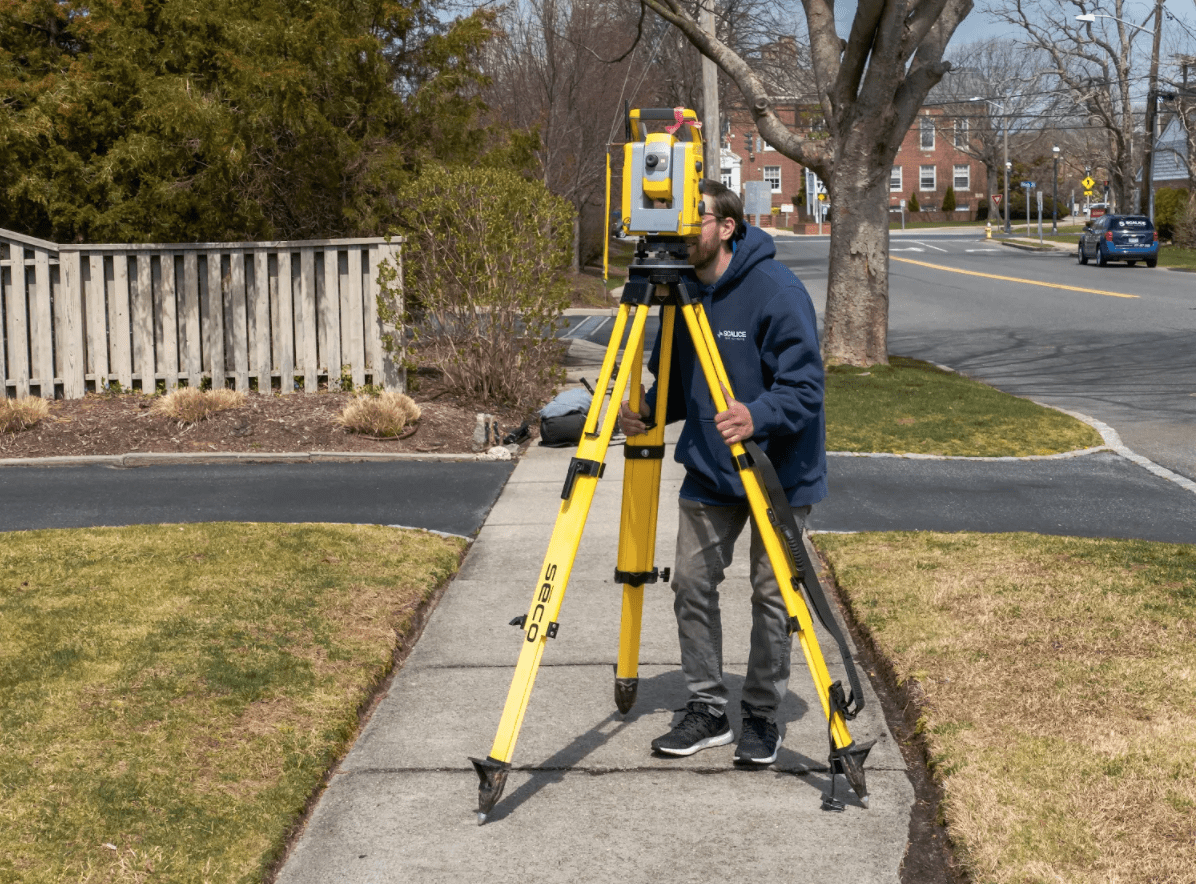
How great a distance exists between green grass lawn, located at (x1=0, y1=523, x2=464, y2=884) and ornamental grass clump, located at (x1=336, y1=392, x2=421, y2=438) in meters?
3.13

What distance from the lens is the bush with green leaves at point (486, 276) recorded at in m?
12.1

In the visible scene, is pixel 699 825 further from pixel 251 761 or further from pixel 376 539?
pixel 376 539

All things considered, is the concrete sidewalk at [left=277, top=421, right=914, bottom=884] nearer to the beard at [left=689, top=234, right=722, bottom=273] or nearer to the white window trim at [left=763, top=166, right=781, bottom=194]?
the beard at [left=689, top=234, right=722, bottom=273]

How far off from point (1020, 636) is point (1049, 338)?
16.8 m

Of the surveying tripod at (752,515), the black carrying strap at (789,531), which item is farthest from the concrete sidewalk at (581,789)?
the black carrying strap at (789,531)

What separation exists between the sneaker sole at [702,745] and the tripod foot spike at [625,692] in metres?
0.26

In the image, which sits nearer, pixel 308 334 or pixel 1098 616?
pixel 1098 616

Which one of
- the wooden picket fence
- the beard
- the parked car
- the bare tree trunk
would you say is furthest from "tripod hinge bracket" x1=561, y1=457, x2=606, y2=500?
the parked car

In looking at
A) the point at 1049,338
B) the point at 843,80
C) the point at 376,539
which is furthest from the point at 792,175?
the point at 376,539

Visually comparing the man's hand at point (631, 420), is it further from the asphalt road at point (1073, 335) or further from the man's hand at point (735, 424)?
the asphalt road at point (1073, 335)

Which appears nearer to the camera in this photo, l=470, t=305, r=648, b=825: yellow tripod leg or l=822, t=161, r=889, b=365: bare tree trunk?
l=470, t=305, r=648, b=825: yellow tripod leg

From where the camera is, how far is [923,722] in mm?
4836

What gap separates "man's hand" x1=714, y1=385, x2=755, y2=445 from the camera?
414cm

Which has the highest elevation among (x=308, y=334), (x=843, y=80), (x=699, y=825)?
(x=843, y=80)
